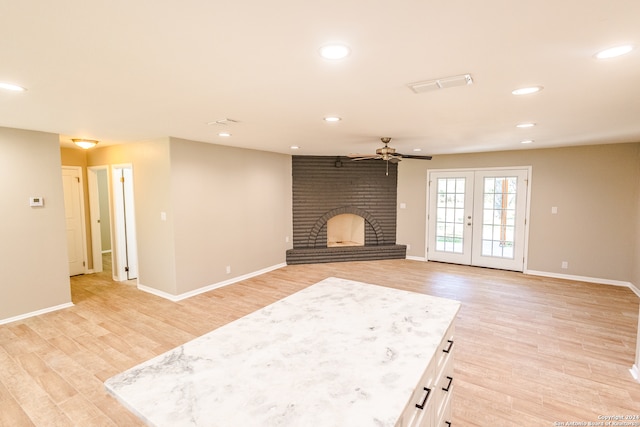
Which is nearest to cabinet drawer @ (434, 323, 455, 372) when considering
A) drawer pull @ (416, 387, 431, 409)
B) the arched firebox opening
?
drawer pull @ (416, 387, 431, 409)

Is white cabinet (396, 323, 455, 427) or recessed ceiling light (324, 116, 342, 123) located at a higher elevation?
recessed ceiling light (324, 116, 342, 123)

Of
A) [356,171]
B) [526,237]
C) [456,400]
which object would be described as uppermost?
[356,171]

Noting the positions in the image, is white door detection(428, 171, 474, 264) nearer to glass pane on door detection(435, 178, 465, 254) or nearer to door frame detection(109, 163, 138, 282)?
glass pane on door detection(435, 178, 465, 254)

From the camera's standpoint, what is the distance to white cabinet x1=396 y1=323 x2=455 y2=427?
3.68ft

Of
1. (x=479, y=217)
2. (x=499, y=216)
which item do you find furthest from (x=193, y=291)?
(x=499, y=216)

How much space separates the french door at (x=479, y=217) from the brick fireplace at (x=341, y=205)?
90 cm

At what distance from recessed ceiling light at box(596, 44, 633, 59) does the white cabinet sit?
1.66 metres

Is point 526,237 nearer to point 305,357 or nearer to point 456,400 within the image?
point 456,400

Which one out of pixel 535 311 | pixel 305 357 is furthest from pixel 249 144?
pixel 535 311

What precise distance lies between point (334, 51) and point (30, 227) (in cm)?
436

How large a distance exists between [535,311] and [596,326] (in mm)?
589

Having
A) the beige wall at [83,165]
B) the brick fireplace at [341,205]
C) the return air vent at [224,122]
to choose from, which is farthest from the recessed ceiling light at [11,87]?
the brick fireplace at [341,205]

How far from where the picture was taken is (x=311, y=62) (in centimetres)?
167

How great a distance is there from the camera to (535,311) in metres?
3.93
